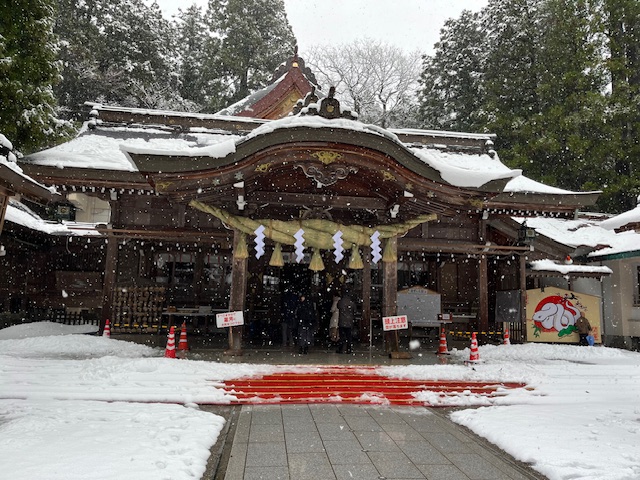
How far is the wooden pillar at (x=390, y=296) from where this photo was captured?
32.0ft

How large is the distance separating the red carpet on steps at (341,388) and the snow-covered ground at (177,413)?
11.2 inches

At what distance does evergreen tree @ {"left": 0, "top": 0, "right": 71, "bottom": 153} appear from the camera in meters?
12.9

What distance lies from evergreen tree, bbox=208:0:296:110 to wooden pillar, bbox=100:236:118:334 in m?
20.9

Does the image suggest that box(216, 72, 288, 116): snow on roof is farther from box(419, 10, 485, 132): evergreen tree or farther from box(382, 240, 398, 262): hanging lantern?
box(419, 10, 485, 132): evergreen tree

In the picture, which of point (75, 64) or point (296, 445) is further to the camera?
point (75, 64)

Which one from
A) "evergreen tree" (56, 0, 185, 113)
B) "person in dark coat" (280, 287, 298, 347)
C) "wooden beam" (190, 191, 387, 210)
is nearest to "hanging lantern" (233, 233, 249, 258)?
"wooden beam" (190, 191, 387, 210)

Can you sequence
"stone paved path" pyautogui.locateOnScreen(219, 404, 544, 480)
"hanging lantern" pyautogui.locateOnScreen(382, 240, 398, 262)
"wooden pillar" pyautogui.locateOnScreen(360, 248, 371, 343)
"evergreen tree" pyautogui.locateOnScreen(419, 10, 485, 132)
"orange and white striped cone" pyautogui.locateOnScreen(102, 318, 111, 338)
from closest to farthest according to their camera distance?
1. "stone paved path" pyautogui.locateOnScreen(219, 404, 544, 480)
2. "hanging lantern" pyautogui.locateOnScreen(382, 240, 398, 262)
3. "orange and white striped cone" pyautogui.locateOnScreen(102, 318, 111, 338)
4. "wooden pillar" pyautogui.locateOnScreen(360, 248, 371, 343)
5. "evergreen tree" pyautogui.locateOnScreen(419, 10, 485, 132)

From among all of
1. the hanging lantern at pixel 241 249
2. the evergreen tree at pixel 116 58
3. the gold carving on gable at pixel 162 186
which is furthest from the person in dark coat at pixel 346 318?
the evergreen tree at pixel 116 58

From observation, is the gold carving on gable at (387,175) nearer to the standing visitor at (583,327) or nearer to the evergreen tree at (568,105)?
the standing visitor at (583,327)

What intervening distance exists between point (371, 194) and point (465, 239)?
13.9 ft

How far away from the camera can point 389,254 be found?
33.0 feet

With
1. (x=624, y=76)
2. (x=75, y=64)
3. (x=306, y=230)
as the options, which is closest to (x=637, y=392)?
(x=306, y=230)

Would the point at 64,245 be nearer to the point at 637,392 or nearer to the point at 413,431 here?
the point at 413,431

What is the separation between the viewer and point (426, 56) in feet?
109
